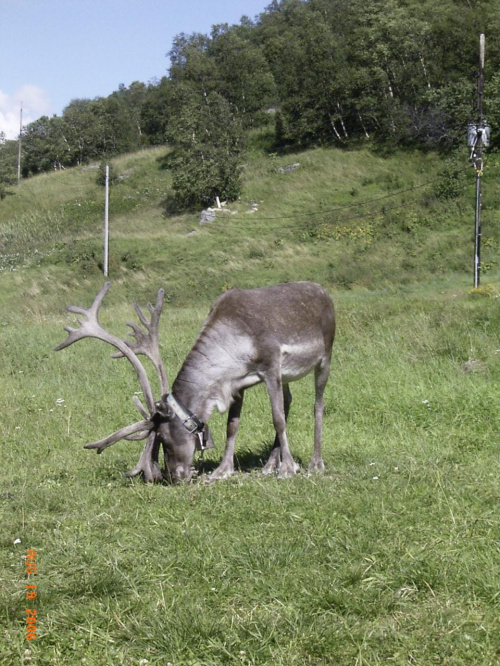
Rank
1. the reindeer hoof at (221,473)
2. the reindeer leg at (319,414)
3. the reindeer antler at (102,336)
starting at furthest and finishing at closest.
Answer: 1. the reindeer leg at (319,414)
2. the reindeer hoof at (221,473)
3. the reindeer antler at (102,336)

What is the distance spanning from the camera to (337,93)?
58812mm

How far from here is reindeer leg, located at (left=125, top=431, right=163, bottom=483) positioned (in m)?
7.09

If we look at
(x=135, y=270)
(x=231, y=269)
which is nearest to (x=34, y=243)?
(x=135, y=270)

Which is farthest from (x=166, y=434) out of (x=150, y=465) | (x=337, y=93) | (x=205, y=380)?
(x=337, y=93)

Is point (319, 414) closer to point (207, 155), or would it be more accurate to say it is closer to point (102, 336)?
point (102, 336)

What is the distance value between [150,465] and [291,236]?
32.9 metres

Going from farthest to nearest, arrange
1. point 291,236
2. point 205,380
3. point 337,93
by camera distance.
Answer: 1. point 337,93
2. point 291,236
3. point 205,380

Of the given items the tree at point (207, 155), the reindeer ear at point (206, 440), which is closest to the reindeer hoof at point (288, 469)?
the reindeer ear at point (206, 440)

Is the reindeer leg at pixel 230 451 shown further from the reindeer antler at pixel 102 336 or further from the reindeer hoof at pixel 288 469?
the reindeer antler at pixel 102 336

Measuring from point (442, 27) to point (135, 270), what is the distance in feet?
119

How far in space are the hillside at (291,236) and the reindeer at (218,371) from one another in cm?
2314

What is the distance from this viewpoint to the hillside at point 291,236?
3356cm

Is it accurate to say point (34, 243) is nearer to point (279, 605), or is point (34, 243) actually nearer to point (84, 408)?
point (84, 408)

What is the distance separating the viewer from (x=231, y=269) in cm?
3541
